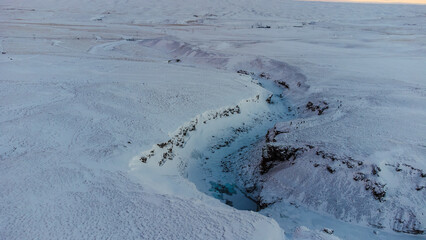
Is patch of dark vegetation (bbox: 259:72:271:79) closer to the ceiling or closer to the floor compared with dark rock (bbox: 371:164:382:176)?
closer to the floor

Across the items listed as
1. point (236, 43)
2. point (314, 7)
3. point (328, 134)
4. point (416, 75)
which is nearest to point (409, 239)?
point (328, 134)

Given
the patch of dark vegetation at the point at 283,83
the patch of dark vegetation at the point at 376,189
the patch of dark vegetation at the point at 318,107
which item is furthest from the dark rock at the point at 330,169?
the patch of dark vegetation at the point at 283,83

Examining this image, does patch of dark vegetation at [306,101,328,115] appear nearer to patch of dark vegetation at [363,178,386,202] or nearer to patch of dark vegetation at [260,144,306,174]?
patch of dark vegetation at [260,144,306,174]

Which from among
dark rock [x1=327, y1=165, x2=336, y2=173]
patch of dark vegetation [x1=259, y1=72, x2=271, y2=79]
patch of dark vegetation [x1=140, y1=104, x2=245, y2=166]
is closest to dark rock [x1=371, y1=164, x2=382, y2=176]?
dark rock [x1=327, y1=165, x2=336, y2=173]

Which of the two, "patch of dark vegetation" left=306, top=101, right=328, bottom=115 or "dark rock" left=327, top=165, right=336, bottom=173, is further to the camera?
"patch of dark vegetation" left=306, top=101, right=328, bottom=115

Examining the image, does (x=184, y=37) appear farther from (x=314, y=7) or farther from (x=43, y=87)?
(x=314, y=7)

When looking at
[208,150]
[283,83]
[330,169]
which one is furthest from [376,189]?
[283,83]

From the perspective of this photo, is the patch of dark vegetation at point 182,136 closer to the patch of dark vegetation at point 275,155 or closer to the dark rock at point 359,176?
the patch of dark vegetation at point 275,155

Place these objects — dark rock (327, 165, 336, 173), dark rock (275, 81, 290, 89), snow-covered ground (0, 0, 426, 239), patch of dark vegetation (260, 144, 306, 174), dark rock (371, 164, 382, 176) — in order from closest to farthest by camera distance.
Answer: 1. snow-covered ground (0, 0, 426, 239)
2. dark rock (371, 164, 382, 176)
3. dark rock (327, 165, 336, 173)
4. patch of dark vegetation (260, 144, 306, 174)
5. dark rock (275, 81, 290, 89)

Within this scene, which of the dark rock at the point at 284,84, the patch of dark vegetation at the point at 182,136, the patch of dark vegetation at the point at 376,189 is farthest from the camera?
the dark rock at the point at 284,84
